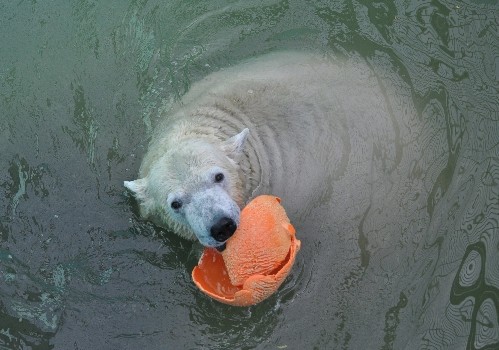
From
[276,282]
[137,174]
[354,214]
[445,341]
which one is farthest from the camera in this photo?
Result: [137,174]

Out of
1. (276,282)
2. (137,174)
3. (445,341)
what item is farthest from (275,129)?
(445,341)

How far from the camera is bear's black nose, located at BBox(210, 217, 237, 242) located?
4.42 meters

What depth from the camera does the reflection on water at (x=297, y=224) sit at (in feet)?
17.2

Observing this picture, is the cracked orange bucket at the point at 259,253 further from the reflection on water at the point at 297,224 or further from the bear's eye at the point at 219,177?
the reflection on water at the point at 297,224

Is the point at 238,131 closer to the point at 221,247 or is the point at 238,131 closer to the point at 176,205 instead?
the point at 176,205

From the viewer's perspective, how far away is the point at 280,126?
576cm

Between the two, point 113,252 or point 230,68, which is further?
point 230,68

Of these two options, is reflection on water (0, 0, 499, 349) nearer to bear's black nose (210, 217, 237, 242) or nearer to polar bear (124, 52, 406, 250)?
polar bear (124, 52, 406, 250)

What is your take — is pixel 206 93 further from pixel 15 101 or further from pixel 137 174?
pixel 15 101

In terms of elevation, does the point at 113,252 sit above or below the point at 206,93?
below

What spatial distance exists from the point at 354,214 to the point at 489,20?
8.22 feet

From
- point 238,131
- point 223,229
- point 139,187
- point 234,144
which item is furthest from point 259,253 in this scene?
point 238,131

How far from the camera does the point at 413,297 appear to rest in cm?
526

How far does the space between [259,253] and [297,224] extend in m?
1.30
